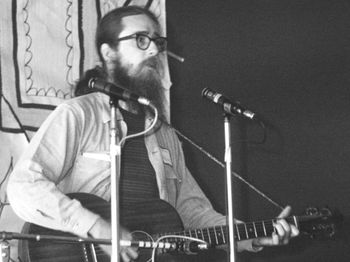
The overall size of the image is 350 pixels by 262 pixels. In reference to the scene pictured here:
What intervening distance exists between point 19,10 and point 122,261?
1.19 metres

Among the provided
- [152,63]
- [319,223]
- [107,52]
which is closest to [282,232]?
[319,223]

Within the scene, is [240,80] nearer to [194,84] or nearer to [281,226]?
[194,84]

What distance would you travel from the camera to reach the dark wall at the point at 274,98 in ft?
12.2

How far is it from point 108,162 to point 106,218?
0.32 metres

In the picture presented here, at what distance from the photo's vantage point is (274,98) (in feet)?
12.4

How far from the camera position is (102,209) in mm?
2988

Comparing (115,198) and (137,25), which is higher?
(137,25)

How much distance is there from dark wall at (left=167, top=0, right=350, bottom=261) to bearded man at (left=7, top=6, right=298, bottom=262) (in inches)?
9.4

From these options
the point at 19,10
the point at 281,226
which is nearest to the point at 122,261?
the point at 281,226

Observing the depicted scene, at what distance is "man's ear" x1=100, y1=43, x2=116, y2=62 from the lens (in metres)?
3.42

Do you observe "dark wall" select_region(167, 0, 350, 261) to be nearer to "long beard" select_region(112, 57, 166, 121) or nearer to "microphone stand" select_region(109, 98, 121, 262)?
"long beard" select_region(112, 57, 166, 121)

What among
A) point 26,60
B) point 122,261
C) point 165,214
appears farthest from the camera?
point 26,60

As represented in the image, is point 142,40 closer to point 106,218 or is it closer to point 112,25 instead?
point 112,25

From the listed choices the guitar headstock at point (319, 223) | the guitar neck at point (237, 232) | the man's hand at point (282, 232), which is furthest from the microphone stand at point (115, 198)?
the guitar headstock at point (319, 223)
